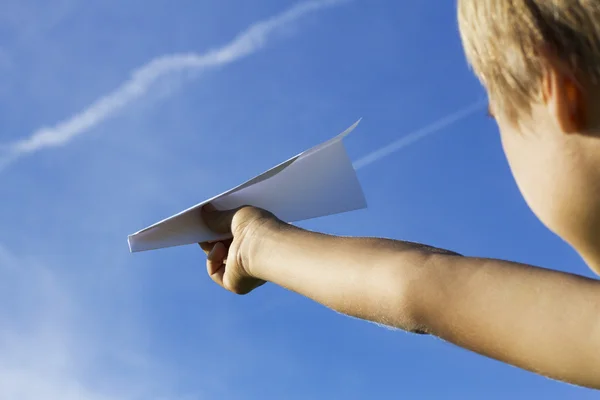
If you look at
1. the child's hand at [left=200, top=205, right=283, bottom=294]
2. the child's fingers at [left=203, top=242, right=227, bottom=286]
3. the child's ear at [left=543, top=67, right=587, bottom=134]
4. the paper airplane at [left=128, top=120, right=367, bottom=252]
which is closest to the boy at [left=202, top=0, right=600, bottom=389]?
the child's ear at [left=543, top=67, right=587, bottom=134]

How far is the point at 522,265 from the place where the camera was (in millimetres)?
1233

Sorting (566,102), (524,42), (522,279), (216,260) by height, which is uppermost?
(216,260)

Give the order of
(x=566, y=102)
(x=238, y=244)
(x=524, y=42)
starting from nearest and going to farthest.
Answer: (x=566, y=102)
(x=524, y=42)
(x=238, y=244)

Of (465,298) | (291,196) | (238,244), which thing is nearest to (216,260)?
(291,196)

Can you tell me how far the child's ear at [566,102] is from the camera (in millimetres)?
1048

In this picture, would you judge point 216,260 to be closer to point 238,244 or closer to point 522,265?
point 238,244

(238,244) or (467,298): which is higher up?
(238,244)

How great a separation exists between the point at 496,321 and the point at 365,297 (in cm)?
29

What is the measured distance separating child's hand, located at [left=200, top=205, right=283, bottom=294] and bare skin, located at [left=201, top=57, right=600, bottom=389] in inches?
16.9

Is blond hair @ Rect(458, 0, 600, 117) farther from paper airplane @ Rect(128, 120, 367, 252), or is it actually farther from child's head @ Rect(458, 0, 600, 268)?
paper airplane @ Rect(128, 120, 367, 252)

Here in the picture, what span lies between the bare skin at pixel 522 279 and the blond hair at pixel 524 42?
32 mm

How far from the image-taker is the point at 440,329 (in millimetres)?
1314

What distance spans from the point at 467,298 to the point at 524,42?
18.0 inches

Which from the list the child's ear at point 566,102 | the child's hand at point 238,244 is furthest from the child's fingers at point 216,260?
the child's ear at point 566,102
